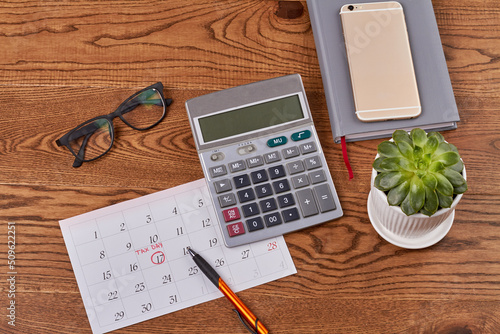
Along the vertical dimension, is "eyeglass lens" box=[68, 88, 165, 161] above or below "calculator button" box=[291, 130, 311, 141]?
above

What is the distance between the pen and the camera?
2.34 feet

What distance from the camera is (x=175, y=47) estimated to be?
0.83 m

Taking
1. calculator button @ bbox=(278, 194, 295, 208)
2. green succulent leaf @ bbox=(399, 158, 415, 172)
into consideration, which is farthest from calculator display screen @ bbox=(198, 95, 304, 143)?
green succulent leaf @ bbox=(399, 158, 415, 172)

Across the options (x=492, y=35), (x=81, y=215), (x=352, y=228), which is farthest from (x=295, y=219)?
(x=492, y=35)

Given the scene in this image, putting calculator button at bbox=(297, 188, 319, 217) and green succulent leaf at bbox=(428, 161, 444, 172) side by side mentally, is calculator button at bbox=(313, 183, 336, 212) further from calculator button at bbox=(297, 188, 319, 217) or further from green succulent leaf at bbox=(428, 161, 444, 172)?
green succulent leaf at bbox=(428, 161, 444, 172)

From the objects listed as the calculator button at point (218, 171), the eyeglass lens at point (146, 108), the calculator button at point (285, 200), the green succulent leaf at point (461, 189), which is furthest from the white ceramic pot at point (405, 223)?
the eyeglass lens at point (146, 108)

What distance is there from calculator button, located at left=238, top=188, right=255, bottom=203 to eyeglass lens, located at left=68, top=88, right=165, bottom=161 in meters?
0.19

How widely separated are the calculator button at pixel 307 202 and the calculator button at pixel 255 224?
0.21ft

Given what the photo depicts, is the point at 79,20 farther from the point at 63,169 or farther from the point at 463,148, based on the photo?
the point at 463,148

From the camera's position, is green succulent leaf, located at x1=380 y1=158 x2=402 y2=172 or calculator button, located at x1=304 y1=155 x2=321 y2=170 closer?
green succulent leaf, located at x1=380 y1=158 x2=402 y2=172

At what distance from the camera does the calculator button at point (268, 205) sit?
0.74 metres

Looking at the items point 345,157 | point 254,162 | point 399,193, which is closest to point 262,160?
point 254,162

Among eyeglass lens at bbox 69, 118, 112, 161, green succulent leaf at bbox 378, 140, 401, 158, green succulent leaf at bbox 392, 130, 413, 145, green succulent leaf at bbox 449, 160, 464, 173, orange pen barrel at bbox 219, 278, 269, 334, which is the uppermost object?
eyeglass lens at bbox 69, 118, 112, 161

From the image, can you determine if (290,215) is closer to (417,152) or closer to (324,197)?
(324,197)
